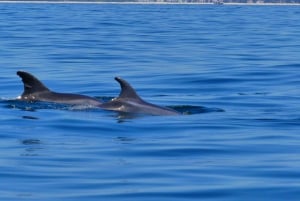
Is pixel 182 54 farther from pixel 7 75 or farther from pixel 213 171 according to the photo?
pixel 213 171

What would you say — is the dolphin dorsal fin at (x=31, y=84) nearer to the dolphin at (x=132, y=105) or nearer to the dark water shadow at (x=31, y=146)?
the dolphin at (x=132, y=105)

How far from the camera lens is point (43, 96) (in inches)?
786

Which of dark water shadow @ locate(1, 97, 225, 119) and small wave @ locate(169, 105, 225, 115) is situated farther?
small wave @ locate(169, 105, 225, 115)

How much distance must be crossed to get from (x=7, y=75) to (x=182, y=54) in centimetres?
1050

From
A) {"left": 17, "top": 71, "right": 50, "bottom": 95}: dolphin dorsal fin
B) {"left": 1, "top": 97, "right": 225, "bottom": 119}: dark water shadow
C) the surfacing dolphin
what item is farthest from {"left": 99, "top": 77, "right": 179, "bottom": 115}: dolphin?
{"left": 17, "top": 71, "right": 50, "bottom": 95}: dolphin dorsal fin

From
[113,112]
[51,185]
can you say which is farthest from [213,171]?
[113,112]

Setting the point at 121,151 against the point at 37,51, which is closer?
the point at 121,151

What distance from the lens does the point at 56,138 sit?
1545 cm

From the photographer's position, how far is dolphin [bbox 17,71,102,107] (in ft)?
64.5

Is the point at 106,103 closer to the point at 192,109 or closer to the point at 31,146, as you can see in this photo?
the point at 192,109

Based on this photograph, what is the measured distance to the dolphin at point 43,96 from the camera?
1966cm

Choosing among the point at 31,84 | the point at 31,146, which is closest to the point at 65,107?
the point at 31,84

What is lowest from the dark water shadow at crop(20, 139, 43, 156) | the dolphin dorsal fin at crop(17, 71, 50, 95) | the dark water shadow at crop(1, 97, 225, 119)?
the dark water shadow at crop(20, 139, 43, 156)

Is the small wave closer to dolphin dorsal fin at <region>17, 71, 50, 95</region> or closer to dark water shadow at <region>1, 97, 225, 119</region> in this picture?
dark water shadow at <region>1, 97, 225, 119</region>
